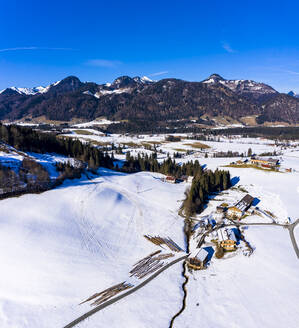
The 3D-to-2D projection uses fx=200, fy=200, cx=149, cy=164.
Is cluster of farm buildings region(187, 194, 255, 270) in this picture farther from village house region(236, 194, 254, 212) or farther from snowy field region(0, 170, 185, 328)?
snowy field region(0, 170, 185, 328)

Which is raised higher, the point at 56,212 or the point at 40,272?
the point at 56,212

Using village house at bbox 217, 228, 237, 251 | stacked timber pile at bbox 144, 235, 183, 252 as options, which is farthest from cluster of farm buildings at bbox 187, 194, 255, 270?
stacked timber pile at bbox 144, 235, 183, 252

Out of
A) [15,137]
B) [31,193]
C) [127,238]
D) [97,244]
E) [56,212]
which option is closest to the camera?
[97,244]

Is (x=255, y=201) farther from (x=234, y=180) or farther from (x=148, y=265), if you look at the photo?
(x=148, y=265)

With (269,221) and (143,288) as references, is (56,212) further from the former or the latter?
(269,221)

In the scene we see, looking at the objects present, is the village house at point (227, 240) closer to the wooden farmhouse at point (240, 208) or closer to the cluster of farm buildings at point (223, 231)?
the cluster of farm buildings at point (223, 231)

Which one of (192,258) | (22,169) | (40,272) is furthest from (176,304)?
(22,169)

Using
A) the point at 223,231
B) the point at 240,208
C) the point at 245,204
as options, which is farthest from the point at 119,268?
the point at 245,204
